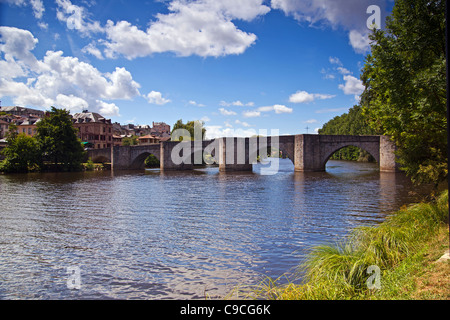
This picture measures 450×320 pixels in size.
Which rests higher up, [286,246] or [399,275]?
[399,275]

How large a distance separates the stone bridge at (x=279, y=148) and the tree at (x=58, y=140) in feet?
45.6

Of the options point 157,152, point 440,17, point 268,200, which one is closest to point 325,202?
point 268,200

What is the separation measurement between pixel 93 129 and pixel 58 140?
34.9 metres

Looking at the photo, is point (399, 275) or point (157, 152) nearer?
point (399, 275)

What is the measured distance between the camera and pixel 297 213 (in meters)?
17.9

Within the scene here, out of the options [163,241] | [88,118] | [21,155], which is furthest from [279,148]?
[88,118]

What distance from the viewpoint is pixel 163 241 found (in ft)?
41.7

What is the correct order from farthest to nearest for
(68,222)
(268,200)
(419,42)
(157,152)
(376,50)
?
(157,152) → (268,200) → (68,222) → (376,50) → (419,42)

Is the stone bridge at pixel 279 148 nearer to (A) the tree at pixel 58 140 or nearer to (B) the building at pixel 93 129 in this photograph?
(A) the tree at pixel 58 140

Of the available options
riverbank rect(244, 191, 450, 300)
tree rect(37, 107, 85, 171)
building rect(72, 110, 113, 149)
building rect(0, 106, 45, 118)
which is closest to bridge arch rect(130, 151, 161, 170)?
tree rect(37, 107, 85, 171)

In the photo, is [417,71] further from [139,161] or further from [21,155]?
[139,161]

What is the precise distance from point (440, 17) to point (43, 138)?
6244 centimetres

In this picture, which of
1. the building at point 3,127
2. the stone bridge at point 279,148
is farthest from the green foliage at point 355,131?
the building at point 3,127
